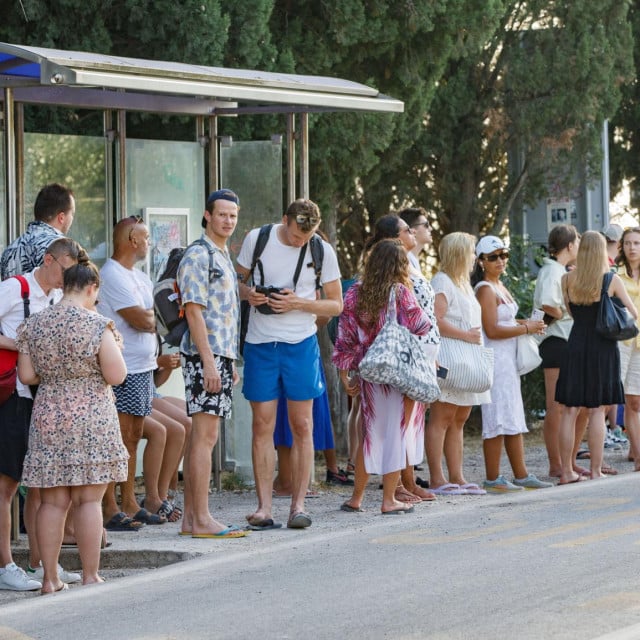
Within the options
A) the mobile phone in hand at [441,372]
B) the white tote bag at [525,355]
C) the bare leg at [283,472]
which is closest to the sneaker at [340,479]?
the bare leg at [283,472]

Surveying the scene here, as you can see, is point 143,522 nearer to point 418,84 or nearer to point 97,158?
point 97,158

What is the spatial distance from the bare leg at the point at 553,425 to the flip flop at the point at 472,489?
1107mm

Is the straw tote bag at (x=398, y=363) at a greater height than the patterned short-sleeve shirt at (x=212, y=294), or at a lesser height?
lesser

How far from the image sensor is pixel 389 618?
6246mm

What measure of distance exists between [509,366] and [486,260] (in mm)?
789

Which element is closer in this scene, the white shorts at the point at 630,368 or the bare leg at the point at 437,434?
the bare leg at the point at 437,434

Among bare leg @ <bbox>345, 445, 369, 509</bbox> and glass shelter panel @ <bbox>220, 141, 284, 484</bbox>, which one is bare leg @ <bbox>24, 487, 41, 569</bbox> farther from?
glass shelter panel @ <bbox>220, 141, 284, 484</bbox>

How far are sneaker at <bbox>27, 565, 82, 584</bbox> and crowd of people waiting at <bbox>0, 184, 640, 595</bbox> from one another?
0.01 m

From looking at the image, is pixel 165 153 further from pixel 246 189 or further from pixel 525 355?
pixel 525 355

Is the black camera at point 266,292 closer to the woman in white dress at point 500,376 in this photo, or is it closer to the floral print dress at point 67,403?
the floral print dress at point 67,403

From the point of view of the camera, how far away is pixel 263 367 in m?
8.81

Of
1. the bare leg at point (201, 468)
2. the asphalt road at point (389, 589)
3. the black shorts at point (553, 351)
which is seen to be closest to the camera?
the asphalt road at point (389, 589)

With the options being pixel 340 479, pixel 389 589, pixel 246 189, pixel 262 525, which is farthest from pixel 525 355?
pixel 389 589

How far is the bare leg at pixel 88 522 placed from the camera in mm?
7348
